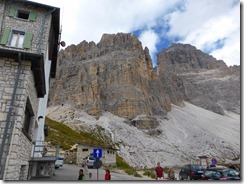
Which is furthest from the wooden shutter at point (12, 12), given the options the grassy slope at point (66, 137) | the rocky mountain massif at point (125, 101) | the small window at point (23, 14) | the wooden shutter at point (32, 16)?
the rocky mountain massif at point (125, 101)

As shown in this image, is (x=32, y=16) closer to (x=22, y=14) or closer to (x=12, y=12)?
(x=22, y=14)

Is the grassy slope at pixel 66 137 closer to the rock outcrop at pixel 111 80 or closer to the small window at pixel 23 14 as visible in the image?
the rock outcrop at pixel 111 80

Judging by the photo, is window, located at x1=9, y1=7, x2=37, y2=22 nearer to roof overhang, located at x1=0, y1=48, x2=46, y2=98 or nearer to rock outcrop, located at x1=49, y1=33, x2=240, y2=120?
roof overhang, located at x1=0, y1=48, x2=46, y2=98

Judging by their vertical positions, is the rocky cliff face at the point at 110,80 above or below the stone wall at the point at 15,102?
above

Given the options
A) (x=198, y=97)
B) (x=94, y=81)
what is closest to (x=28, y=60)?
(x=94, y=81)

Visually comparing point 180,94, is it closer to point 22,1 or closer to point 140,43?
point 140,43

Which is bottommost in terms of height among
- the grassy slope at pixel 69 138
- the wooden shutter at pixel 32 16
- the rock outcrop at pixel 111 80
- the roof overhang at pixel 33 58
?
the grassy slope at pixel 69 138

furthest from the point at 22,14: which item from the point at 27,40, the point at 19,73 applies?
the point at 19,73

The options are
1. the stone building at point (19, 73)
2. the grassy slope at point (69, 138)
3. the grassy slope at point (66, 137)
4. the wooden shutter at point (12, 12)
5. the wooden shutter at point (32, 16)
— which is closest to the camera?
the stone building at point (19, 73)

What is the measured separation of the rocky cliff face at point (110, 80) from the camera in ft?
356

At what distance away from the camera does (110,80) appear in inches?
4751

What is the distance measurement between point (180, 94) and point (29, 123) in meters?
154

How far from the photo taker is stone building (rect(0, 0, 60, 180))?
1083cm

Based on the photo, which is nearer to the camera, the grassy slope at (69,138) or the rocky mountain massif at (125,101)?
the grassy slope at (69,138)
